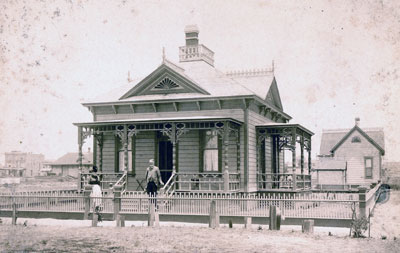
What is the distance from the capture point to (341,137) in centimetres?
5434

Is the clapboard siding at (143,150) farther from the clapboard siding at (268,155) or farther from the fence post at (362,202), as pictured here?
the fence post at (362,202)

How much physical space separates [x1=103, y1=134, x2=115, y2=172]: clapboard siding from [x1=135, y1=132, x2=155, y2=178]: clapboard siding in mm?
1258

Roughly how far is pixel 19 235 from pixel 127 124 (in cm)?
856

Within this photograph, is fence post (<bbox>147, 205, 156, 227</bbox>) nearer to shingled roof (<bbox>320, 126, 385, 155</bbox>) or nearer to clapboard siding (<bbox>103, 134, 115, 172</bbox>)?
clapboard siding (<bbox>103, 134, 115, 172</bbox>)

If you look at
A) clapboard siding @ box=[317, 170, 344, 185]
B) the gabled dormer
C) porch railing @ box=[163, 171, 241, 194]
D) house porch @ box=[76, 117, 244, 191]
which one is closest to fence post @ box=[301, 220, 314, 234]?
house porch @ box=[76, 117, 244, 191]

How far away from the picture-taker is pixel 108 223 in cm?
1611

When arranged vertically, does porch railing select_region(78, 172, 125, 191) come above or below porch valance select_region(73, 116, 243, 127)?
below

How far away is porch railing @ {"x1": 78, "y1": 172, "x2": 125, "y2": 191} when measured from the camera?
71.1ft

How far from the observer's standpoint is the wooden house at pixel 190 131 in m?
20.9

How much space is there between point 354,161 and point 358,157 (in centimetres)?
54

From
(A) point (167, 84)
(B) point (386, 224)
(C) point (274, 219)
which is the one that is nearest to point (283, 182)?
(B) point (386, 224)

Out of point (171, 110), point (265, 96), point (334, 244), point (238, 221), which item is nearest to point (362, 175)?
point (265, 96)

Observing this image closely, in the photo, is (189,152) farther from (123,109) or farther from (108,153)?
(108,153)

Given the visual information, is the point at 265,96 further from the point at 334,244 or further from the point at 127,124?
the point at 334,244
